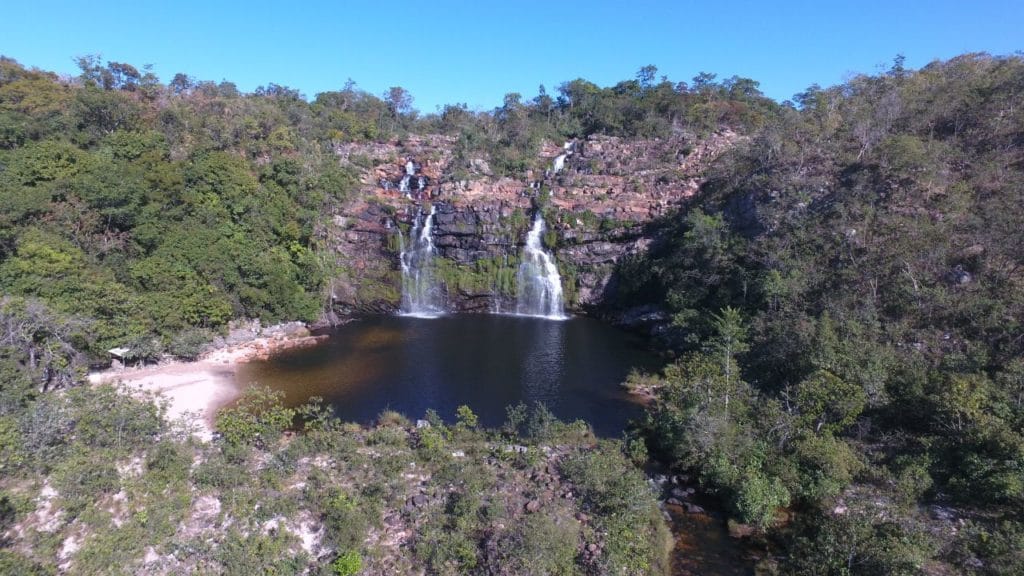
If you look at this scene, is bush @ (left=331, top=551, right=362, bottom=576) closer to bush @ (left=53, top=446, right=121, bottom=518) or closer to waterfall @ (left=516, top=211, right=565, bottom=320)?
bush @ (left=53, top=446, right=121, bottom=518)

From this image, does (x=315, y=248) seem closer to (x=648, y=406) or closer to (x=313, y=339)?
(x=313, y=339)

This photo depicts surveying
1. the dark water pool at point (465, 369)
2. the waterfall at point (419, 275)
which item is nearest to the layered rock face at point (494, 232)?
the waterfall at point (419, 275)

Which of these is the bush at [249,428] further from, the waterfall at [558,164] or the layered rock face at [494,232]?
the waterfall at [558,164]

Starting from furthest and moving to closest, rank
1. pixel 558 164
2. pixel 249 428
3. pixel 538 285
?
pixel 558 164 → pixel 538 285 → pixel 249 428

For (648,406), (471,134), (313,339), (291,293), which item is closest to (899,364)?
→ (648,406)

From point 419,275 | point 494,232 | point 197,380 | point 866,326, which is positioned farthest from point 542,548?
point 494,232

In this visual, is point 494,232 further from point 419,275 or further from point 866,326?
point 866,326
